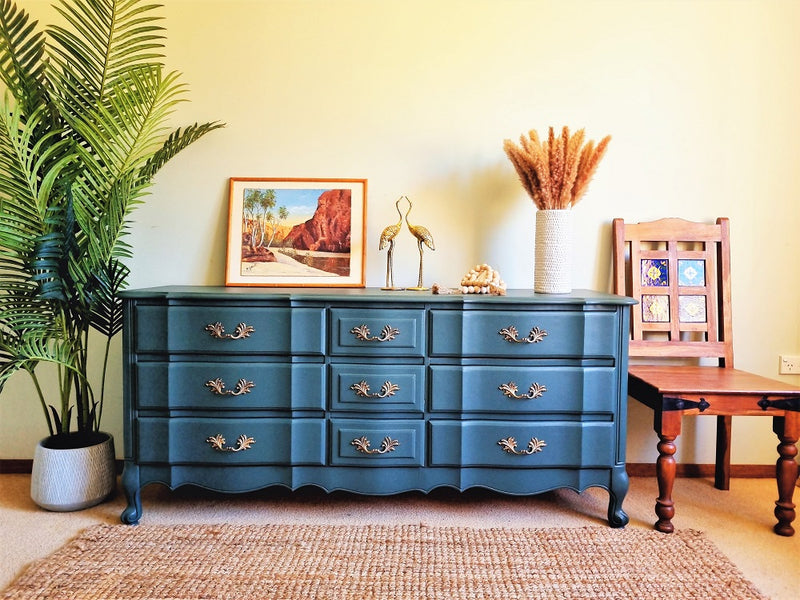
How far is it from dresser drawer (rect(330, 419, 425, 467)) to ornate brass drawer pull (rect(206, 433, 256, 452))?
308 mm

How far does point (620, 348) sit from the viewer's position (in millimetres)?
1914

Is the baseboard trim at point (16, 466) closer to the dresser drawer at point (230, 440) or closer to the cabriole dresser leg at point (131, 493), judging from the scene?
the cabriole dresser leg at point (131, 493)

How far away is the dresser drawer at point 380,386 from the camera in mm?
1912

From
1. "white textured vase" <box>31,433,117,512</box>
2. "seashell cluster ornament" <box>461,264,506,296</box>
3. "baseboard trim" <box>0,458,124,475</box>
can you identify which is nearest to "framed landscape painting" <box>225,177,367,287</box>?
"seashell cluster ornament" <box>461,264,506,296</box>

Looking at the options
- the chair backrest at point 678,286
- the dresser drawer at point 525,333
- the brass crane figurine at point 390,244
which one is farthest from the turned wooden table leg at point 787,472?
the brass crane figurine at point 390,244

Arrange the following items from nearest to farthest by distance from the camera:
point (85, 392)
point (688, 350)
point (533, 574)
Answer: point (533, 574)
point (85, 392)
point (688, 350)

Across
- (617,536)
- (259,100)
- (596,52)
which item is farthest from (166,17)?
(617,536)

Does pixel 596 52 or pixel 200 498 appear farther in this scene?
pixel 596 52

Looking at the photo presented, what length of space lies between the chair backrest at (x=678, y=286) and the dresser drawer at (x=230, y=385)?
1.42m

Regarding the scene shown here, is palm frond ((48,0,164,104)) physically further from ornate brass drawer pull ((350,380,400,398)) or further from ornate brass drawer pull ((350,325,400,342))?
ornate brass drawer pull ((350,380,400,398))

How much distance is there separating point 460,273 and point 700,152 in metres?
1.23

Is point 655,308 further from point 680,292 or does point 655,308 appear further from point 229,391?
point 229,391

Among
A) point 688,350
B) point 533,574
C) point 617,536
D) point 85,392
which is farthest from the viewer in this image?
point 688,350

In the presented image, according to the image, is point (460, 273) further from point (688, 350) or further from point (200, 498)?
point (200, 498)
